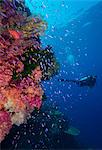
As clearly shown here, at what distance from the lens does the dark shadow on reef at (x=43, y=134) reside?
930cm

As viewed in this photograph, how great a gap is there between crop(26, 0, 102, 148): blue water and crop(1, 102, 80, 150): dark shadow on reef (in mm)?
7819

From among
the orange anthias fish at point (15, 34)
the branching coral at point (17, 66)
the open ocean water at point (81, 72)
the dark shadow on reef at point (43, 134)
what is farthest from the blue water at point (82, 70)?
the orange anthias fish at point (15, 34)

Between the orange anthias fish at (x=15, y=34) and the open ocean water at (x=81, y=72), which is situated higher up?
the open ocean water at (x=81, y=72)

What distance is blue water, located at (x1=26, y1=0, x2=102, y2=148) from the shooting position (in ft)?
79.0

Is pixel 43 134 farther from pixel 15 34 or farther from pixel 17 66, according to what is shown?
pixel 15 34

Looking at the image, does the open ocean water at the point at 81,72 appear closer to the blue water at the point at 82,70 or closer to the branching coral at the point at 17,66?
the blue water at the point at 82,70

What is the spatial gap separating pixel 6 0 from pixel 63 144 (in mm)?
9918

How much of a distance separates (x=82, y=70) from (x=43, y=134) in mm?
28940

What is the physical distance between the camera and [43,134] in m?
10.9

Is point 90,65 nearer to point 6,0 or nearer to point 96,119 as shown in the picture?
point 96,119

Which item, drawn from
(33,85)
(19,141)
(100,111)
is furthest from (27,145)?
(100,111)

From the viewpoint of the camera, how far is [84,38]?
1618 inches

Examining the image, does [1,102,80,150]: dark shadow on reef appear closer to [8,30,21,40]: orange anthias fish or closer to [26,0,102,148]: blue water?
[8,30,21,40]: orange anthias fish

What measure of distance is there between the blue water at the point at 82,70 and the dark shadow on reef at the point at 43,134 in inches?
308
